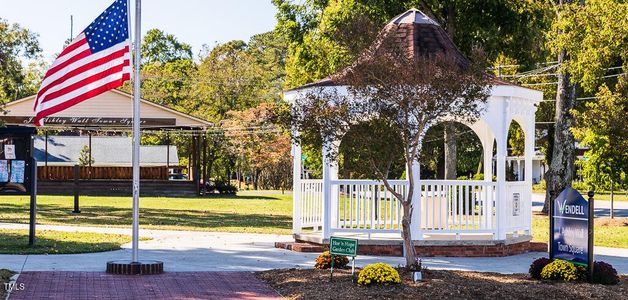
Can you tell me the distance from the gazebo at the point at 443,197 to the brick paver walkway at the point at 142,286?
4298 millimetres

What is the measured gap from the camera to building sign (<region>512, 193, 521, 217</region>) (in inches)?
786

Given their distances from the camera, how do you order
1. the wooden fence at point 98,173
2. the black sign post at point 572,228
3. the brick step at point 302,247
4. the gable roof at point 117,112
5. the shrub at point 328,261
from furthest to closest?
the wooden fence at point 98,173 → the gable roof at point 117,112 → the brick step at point 302,247 → the shrub at point 328,261 → the black sign post at point 572,228

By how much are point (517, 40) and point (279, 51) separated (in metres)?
78.6

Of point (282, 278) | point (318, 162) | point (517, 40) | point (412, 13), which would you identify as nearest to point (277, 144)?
point (318, 162)

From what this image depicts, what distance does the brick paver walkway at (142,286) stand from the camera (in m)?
12.7

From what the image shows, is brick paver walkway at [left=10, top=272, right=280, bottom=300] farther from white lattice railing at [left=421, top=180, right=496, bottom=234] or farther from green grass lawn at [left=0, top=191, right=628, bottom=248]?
green grass lawn at [left=0, top=191, right=628, bottom=248]

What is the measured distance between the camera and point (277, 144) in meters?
69.9

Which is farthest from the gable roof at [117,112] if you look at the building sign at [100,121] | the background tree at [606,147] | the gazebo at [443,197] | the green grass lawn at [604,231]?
the gazebo at [443,197]

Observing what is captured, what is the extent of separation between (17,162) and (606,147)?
21.3 metres

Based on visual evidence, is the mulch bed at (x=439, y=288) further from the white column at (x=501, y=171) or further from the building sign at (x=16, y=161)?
the building sign at (x=16, y=161)

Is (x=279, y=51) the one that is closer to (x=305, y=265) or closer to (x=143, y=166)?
(x=143, y=166)

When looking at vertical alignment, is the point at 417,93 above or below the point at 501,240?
above

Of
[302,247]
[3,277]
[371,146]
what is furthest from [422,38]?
[3,277]

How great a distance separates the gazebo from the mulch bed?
369cm
